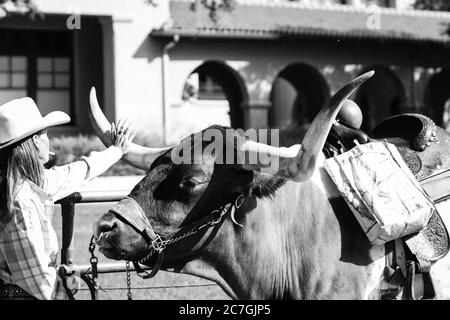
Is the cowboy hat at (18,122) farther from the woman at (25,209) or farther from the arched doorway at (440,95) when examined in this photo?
the arched doorway at (440,95)

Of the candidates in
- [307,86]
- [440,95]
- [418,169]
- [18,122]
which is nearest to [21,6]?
[307,86]

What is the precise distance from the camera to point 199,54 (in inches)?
744

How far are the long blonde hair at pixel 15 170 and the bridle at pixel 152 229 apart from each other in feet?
1.30

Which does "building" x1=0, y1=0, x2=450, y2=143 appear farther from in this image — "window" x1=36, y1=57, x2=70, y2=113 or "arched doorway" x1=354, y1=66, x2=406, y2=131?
"arched doorway" x1=354, y1=66, x2=406, y2=131

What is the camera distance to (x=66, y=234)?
4.56 meters

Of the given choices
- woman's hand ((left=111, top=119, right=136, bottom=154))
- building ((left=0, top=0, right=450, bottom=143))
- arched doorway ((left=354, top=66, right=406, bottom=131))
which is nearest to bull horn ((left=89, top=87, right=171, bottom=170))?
woman's hand ((left=111, top=119, right=136, bottom=154))

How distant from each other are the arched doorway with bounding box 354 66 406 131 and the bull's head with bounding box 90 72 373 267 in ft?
63.4

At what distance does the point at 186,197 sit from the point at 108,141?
0.68m

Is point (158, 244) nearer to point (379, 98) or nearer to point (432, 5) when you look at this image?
point (379, 98)

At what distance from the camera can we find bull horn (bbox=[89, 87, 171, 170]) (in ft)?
12.4

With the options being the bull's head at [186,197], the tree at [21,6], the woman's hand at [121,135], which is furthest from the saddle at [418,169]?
the tree at [21,6]
